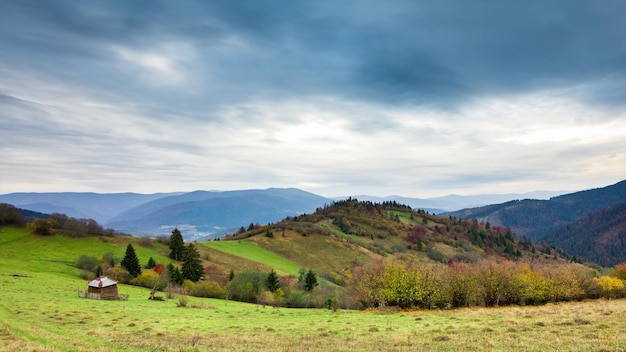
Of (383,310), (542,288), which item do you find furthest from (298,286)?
(542,288)

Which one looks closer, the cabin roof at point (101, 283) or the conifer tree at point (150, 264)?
the cabin roof at point (101, 283)

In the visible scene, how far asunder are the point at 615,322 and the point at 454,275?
34097 mm

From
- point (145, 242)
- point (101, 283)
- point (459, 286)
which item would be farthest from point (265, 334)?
point (145, 242)

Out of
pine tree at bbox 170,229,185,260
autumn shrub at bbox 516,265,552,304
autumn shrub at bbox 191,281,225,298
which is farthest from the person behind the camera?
pine tree at bbox 170,229,185,260

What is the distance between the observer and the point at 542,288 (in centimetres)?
5931

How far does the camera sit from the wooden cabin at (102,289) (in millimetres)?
58250

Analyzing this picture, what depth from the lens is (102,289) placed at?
59125 millimetres

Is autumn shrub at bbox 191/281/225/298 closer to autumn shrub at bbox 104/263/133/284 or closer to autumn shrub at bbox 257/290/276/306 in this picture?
autumn shrub at bbox 257/290/276/306

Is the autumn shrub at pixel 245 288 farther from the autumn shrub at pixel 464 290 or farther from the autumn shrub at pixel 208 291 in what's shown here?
the autumn shrub at pixel 464 290

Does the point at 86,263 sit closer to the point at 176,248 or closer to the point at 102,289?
the point at 176,248

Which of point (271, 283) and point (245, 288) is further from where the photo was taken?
point (271, 283)

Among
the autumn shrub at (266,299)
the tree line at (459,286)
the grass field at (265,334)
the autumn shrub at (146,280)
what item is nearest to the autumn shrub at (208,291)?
the autumn shrub at (266,299)

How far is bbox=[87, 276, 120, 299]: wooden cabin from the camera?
2293 inches

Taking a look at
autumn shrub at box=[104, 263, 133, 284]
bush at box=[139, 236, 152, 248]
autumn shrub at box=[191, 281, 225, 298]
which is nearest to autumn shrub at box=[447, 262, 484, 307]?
autumn shrub at box=[191, 281, 225, 298]
